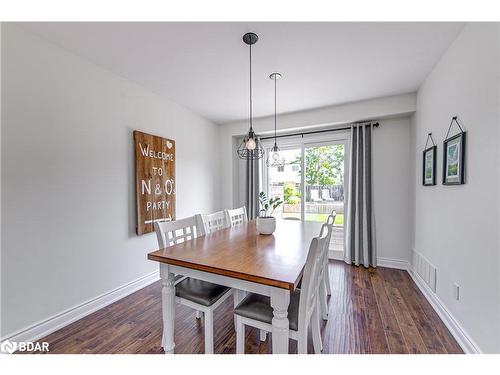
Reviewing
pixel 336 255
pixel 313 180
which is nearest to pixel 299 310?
pixel 336 255

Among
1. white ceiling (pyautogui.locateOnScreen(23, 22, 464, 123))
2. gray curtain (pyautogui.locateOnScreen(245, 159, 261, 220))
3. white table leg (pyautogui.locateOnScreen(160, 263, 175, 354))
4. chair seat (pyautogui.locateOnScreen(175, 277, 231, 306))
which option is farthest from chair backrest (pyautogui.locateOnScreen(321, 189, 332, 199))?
white table leg (pyautogui.locateOnScreen(160, 263, 175, 354))

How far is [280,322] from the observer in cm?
115

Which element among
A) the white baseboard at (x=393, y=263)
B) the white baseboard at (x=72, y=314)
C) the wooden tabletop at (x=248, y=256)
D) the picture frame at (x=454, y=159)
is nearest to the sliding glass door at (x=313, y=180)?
the white baseboard at (x=393, y=263)

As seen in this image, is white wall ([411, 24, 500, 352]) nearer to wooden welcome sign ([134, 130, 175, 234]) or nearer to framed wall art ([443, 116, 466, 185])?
framed wall art ([443, 116, 466, 185])

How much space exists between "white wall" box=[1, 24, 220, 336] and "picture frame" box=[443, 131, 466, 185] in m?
3.11

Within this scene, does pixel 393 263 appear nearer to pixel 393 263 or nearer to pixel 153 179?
pixel 393 263

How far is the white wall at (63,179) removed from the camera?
1.62 meters

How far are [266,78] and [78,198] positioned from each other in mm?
2260

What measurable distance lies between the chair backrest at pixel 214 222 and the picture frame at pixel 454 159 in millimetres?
2136

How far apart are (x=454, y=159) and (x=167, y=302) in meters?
2.49

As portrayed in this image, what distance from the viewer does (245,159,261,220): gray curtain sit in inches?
160

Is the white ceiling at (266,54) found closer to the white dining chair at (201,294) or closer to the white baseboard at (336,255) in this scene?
the white dining chair at (201,294)
